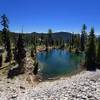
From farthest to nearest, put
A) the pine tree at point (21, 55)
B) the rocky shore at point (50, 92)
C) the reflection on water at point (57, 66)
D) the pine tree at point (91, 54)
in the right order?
the pine tree at point (91, 54)
the reflection on water at point (57, 66)
the pine tree at point (21, 55)
the rocky shore at point (50, 92)

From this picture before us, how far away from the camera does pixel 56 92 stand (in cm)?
3750

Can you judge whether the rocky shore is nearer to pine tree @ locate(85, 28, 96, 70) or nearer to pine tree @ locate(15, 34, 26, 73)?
pine tree @ locate(15, 34, 26, 73)

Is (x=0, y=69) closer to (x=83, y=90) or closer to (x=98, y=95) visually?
(x=83, y=90)

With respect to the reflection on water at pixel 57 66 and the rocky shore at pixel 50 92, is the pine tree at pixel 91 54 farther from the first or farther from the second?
the rocky shore at pixel 50 92

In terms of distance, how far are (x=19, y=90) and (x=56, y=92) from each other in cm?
829

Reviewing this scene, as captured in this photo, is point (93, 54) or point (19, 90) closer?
point (19, 90)

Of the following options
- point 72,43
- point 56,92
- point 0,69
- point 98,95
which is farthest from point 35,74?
point 72,43

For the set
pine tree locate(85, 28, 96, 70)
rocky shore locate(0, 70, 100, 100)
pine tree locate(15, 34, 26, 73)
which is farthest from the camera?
pine tree locate(85, 28, 96, 70)

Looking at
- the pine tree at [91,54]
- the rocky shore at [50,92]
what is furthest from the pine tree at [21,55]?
the pine tree at [91,54]

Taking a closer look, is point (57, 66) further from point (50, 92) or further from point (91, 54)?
point (50, 92)

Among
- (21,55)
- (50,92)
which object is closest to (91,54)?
(21,55)

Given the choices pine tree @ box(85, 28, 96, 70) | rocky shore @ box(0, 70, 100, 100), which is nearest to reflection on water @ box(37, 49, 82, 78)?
pine tree @ box(85, 28, 96, 70)

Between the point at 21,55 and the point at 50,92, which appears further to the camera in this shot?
the point at 21,55

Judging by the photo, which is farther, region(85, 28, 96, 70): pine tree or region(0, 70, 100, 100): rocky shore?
region(85, 28, 96, 70): pine tree
